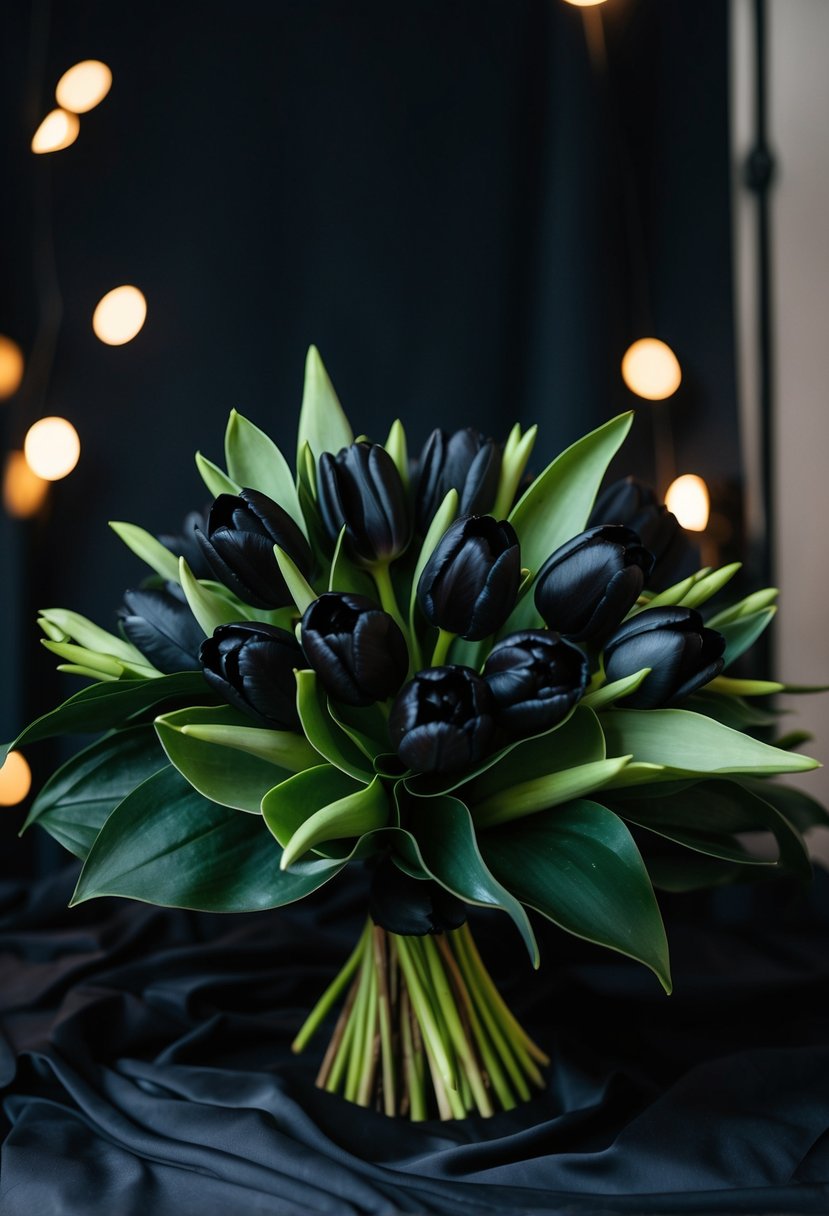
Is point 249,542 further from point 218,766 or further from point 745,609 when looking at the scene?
point 745,609

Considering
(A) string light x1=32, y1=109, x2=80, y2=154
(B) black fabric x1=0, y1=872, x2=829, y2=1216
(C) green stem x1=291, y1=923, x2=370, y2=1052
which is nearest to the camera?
(B) black fabric x1=0, y1=872, x2=829, y2=1216

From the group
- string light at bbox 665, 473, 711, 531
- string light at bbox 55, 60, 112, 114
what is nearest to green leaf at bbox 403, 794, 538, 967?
string light at bbox 665, 473, 711, 531

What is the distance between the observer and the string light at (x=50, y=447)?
3.22ft

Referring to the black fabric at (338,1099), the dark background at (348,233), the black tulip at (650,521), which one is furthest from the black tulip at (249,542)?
the dark background at (348,233)

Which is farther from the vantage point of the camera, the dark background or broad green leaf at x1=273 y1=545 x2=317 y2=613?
the dark background

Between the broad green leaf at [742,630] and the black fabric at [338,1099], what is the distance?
0.91ft

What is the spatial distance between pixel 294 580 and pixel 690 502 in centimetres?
A: 59

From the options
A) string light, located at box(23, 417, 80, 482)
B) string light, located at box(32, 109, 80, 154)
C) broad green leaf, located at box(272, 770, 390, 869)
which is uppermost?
string light, located at box(32, 109, 80, 154)

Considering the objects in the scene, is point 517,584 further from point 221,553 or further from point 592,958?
point 592,958

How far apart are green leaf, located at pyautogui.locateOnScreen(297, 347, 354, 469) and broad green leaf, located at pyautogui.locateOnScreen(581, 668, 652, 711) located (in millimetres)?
235

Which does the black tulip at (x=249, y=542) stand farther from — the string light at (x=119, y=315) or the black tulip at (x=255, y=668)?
the string light at (x=119, y=315)

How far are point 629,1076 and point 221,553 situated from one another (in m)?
0.44

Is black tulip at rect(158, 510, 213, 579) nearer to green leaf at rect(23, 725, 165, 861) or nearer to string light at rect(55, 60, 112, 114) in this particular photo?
green leaf at rect(23, 725, 165, 861)

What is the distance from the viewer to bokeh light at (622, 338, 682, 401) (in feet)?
3.33
